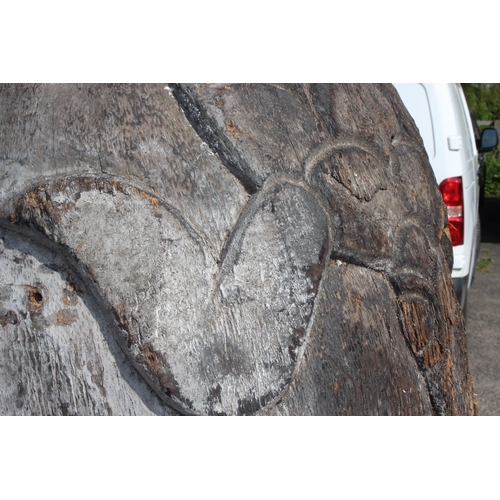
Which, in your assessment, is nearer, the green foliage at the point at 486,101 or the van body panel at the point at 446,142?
the van body panel at the point at 446,142

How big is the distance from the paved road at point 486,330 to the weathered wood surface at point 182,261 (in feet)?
6.65

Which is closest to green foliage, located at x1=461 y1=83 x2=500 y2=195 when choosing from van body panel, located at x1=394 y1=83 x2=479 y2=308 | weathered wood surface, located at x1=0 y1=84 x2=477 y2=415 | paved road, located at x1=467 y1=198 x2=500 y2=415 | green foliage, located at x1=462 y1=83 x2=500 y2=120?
green foliage, located at x1=462 y1=83 x2=500 y2=120

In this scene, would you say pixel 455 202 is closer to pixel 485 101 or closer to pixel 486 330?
pixel 486 330

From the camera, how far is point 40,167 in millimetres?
979

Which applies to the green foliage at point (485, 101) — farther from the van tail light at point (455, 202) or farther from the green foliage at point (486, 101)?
the van tail light at point (455, 202)

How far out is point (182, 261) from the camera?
0.97 meters

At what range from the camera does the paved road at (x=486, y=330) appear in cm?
290

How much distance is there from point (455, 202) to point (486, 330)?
130cm

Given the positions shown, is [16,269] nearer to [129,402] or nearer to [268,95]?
[129,402]

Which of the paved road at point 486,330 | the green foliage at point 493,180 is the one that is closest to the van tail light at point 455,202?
the paved road at point 486,330

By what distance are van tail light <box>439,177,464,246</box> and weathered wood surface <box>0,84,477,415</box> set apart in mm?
1688

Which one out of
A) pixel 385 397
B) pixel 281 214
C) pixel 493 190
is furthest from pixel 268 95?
pixel 493 190

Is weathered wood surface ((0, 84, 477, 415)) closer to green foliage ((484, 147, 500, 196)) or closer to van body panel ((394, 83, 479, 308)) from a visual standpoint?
van body panel ((394, 83, 479, 308))

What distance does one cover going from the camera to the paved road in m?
2.90
